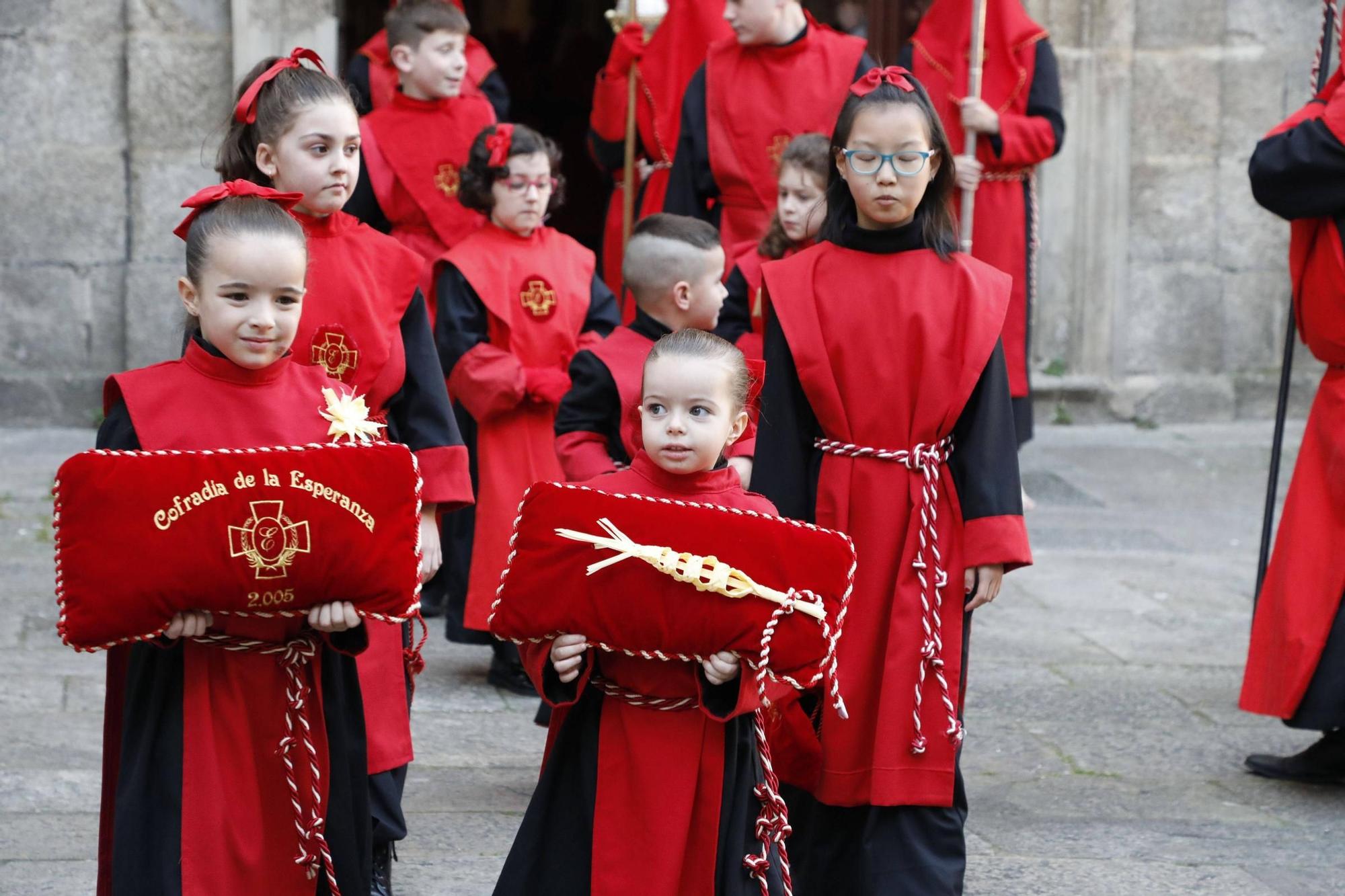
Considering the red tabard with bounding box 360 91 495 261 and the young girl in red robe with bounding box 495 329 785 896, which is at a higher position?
the red tabard with bounding box 360 91 495 261

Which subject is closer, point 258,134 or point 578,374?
point 258,134

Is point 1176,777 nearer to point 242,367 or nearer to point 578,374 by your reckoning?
point 578,374

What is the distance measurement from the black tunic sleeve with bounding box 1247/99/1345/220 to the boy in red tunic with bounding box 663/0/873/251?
185 cm

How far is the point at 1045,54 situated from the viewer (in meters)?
7.50

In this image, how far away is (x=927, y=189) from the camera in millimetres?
3666

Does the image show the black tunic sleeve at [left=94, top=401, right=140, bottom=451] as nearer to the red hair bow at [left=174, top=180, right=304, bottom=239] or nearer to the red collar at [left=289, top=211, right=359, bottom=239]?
the red hair bow at [left=174, top=180, right=304, bottom=239]

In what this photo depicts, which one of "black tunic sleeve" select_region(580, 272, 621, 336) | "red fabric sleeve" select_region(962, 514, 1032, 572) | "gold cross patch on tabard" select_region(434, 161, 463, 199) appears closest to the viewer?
"red fabric sleeve" select_region(962, 514, 1032, 572)

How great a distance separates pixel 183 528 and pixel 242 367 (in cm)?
35

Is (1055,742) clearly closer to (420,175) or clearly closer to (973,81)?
(420,175)

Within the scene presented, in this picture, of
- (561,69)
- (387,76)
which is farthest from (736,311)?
(561,69)

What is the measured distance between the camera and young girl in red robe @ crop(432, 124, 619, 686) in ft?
16.9

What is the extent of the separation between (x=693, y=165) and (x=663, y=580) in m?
3.76

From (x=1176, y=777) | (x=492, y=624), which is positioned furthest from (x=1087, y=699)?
(x=492, y=624)

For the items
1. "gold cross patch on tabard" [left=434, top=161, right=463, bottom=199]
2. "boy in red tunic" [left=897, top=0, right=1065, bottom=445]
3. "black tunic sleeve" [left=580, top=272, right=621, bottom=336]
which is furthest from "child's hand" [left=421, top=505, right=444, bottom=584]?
"boy in red tunic" [left=897, top=0, right=1065, bottom=445]
